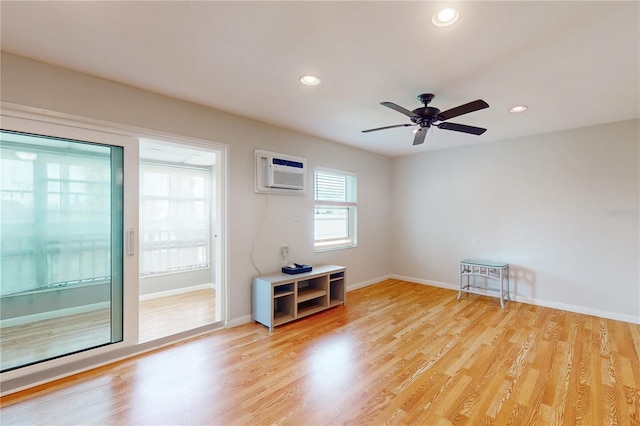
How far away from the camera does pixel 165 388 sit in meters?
2.14

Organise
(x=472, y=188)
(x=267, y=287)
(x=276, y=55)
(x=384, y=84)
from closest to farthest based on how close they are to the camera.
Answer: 1. (x=276, y=55)
2. (x=384, y=84)
3. (x=267, y=287)
4. (x=472, y=188)

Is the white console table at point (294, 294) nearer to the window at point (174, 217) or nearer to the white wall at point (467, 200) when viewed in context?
the white wall at point (467, 200)

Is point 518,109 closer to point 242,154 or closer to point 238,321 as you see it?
point 242,154

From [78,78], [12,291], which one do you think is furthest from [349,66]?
[12,291]

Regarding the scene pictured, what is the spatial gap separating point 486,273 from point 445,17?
383cm

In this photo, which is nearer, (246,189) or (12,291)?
Result: (12,291)

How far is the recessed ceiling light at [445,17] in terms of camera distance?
1613 millimetres

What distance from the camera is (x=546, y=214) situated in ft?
13.2

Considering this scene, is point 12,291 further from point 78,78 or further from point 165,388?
point 78,78

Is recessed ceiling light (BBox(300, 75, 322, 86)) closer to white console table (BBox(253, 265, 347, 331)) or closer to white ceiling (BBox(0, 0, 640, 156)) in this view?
white ceiling (BBox(0, 0, 640, 156))

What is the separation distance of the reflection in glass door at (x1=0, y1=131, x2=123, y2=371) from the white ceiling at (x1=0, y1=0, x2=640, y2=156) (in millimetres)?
763

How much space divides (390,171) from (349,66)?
3.73m

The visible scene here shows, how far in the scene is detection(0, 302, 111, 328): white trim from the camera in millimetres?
2160

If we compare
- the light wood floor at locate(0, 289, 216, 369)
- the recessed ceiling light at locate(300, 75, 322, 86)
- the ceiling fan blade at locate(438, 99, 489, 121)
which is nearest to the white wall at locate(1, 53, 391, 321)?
the light wood floor at locate(0, 289, 216, 369)
